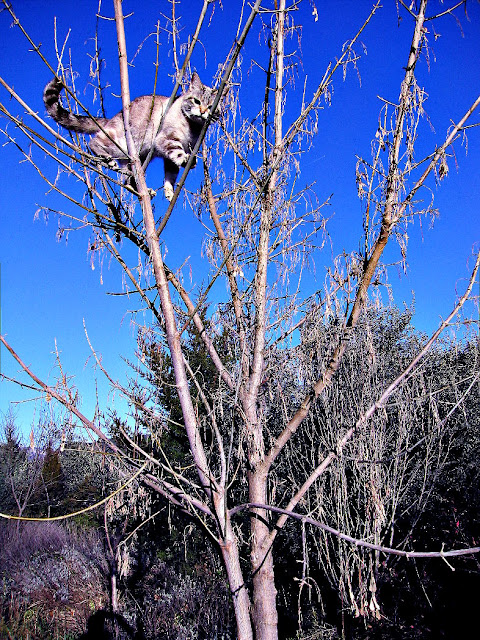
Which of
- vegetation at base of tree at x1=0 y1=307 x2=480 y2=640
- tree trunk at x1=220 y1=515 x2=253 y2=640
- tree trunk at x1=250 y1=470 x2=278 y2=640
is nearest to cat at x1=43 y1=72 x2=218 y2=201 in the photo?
tree trunk at x1=250 y1=470 x2=278 y2=640

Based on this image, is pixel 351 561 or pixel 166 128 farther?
pixel 351 561

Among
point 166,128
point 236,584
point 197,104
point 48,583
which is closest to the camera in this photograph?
point 236,584

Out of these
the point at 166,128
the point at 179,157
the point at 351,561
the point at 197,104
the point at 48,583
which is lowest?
the point at 48,583

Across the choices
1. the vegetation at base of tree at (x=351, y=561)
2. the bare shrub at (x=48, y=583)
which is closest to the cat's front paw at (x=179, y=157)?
the vegetation at base of tree at (x=351, y=561)

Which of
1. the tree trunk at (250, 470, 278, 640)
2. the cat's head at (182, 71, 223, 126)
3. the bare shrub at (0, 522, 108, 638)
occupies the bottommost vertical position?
the bare shrub at (0, 522, 108, 638)

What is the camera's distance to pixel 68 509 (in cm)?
1614

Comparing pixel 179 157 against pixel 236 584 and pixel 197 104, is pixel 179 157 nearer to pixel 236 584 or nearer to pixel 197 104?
pixel 197 104

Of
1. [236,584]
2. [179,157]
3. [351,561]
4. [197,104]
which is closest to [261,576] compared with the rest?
[236,584]

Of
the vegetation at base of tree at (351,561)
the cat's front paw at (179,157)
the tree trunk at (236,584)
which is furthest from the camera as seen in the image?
the vegetation at base of tree at (351,561)

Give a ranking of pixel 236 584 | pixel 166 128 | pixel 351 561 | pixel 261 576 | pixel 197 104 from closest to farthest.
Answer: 1. pixel 236 584
2. pixel 261 576
3. pixel 166 128
4. pixel 197 104
5. pixel 351 561

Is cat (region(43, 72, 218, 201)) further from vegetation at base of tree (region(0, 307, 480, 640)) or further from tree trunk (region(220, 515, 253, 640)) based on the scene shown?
vegetation at base of tree (region(0, 307, 480, 640))

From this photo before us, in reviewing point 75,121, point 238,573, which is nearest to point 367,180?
point 75,121

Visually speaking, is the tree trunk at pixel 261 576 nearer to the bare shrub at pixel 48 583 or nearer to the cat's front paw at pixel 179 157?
the cat's front paw at pixel 179 157

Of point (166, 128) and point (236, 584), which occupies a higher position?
point (166, 128)
